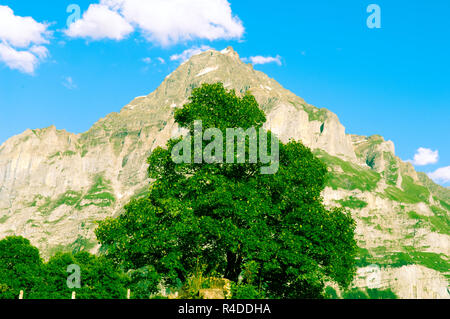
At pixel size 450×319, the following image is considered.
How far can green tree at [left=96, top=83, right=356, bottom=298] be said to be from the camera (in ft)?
75.7

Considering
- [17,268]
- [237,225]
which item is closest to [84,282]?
[17,268]

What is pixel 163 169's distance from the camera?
27375 millimetres

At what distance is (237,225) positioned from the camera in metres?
23.8

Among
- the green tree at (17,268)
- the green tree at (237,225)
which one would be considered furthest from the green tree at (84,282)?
the green tree at (237,225)

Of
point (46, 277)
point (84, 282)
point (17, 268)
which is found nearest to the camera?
point (46, 277)

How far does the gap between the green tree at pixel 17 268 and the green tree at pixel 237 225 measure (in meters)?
47.3

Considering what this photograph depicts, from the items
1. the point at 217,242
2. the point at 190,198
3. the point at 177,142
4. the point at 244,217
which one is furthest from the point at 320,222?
the point at 177,142

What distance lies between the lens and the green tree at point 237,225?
23.1 m

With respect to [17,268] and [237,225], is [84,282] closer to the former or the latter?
[17,268]

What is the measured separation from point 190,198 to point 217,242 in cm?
336

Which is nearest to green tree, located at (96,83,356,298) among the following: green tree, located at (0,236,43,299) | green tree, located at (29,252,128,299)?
green tree, located at (29,252,128,299)

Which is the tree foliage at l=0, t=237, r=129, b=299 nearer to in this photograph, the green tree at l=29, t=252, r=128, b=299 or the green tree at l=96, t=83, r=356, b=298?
the green tree at l=29, t=252, r=128, b=299

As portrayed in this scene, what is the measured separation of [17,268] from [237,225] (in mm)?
60239
